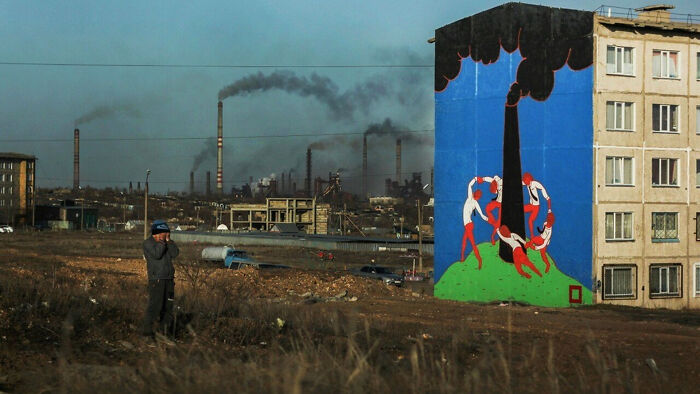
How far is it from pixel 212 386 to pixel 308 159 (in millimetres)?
161046

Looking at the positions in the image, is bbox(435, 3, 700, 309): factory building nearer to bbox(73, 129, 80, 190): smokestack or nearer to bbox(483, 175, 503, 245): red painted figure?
bbox(483, 175, 503, 245): red painted figure

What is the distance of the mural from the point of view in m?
38.4

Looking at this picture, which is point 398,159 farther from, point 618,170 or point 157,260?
point 157,260

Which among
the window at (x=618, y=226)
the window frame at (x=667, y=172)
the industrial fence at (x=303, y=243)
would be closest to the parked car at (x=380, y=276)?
the window at (x=618, y=226)

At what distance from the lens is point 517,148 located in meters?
39.5

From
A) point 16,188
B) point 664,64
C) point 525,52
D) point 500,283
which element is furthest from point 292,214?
point 664,64

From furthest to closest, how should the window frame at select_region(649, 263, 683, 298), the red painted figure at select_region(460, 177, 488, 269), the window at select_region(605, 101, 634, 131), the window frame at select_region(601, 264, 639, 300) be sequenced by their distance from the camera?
the red painted figure at select_region(460, 177, 488, 269) → the window frame at select_region(649, 263, 683, 298) → the window at select_region(605, 101, 634, 131) → the window frame at select_region(601, 264, 639, 300)

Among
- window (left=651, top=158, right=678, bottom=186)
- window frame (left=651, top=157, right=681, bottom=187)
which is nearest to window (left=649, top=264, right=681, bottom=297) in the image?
window frame (left=651, top=157, right=681, bottom=187)

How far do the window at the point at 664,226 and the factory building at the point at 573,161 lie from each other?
68 millimetres

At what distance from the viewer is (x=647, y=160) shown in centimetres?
3972

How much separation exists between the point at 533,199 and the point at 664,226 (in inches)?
270

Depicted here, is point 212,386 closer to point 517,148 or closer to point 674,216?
point 517,148

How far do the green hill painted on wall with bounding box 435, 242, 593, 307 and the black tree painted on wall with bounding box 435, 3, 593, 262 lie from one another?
0.76m

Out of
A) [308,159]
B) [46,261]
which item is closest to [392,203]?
Answer: [308,159]
